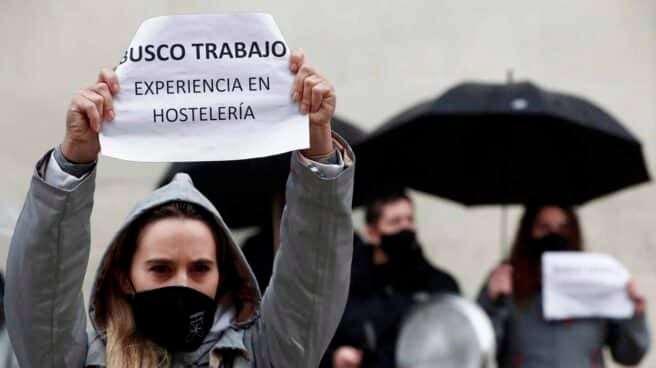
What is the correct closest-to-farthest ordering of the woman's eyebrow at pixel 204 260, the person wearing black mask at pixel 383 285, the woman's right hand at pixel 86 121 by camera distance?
the woman's right hand at pixel 86 121 → the woman's eyebrow at pixel 204 260 → the person wearing black mask at pixel 383 285

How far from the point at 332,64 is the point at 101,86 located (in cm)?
640

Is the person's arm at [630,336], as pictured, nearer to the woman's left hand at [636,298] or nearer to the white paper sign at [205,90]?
the woman's left hand at [636,298]

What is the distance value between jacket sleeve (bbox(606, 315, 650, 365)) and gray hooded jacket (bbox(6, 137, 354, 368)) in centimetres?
365

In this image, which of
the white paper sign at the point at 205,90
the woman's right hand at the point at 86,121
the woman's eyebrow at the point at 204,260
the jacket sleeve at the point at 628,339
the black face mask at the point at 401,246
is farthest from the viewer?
the jacket sleeve at the point at 628,339

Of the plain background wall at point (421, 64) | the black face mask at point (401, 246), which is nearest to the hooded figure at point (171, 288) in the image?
the black face mask at point (401, 246)

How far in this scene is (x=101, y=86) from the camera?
3525 millimetres

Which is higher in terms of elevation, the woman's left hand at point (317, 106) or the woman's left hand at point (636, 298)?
the woman's left hand at point (317, 106)

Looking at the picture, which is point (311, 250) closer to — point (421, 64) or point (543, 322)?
point (543, 322)

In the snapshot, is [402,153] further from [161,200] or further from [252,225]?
[161,200]

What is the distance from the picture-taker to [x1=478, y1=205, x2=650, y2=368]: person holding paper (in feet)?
23.2

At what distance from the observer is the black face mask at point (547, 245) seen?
7.19 m

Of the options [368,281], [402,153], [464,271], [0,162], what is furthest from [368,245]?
[0,162]

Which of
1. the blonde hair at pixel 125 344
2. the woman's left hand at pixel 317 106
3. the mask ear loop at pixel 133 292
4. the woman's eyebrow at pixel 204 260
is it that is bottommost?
the blonde hair at pixel 125 344

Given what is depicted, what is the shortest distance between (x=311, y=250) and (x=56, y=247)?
0.48m
